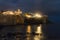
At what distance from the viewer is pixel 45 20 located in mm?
51781

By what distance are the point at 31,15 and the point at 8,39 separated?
238 inches

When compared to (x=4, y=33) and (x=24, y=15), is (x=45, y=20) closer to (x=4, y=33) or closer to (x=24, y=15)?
(x=24, y=15)

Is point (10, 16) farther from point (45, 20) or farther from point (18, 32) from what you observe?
point (45, 20)

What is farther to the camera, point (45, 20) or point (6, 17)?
point (45, 20)

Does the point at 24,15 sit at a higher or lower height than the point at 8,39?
higher

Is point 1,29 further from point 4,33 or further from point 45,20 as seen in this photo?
point 45,20

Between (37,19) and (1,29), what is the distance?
290 inches

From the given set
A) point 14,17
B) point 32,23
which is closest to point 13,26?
point 14,17

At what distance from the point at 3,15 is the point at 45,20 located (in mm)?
7435

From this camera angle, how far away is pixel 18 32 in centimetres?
4884

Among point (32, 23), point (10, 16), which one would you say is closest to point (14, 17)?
point (10, 16)

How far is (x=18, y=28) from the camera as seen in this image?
47.5m

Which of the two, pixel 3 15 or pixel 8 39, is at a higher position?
pixel 3 15

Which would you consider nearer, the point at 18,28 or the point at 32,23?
the point at 18,28
